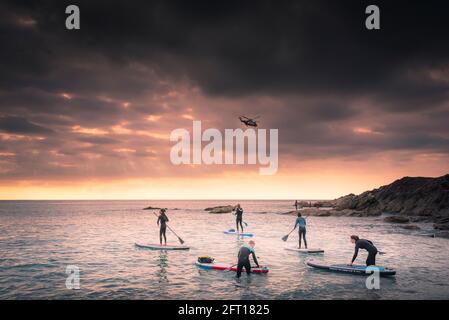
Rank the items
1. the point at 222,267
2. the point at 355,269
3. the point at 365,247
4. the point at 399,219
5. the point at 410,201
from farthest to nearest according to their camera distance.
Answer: the point at 410,201, the point at 399,219, the point at 222,267, the point at 355,269, the point at 365,247

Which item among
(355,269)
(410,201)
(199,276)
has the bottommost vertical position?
(199,276)

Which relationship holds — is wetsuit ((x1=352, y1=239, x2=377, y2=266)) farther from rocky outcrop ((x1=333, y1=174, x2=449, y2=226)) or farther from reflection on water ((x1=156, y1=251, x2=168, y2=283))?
rocky outcrop ((x1=333, y1=174, x2=449, y2=226))

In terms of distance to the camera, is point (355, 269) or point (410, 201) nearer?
point (355, 269)

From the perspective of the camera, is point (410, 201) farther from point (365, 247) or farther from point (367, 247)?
point (365, 247)

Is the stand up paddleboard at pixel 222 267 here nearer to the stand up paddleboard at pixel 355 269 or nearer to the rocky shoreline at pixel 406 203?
the stand up paddleboard at pixel 355 269

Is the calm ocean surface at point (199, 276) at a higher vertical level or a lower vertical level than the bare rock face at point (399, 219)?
higher

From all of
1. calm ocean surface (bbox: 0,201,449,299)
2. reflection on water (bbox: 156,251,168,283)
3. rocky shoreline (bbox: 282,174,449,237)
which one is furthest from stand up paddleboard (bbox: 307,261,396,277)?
rocky shoreline (bbox: 282,174,449,237)

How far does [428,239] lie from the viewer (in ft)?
115

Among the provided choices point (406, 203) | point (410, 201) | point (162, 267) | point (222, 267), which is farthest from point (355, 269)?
point (406, 203)

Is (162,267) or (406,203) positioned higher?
(406,203)

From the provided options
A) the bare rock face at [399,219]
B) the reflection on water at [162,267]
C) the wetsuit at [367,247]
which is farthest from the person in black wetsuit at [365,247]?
the bare rock face at [399,219]

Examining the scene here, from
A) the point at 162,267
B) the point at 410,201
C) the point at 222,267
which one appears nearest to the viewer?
the point at 222,267

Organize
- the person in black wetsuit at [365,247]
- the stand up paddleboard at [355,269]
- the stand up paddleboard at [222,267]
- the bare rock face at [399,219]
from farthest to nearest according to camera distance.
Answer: the bare rock face at [399,219] < the stand up paddleboard at [222,267] < the stand up paddleboard at [355,269] < the person in black wetsuit at [365,247]
